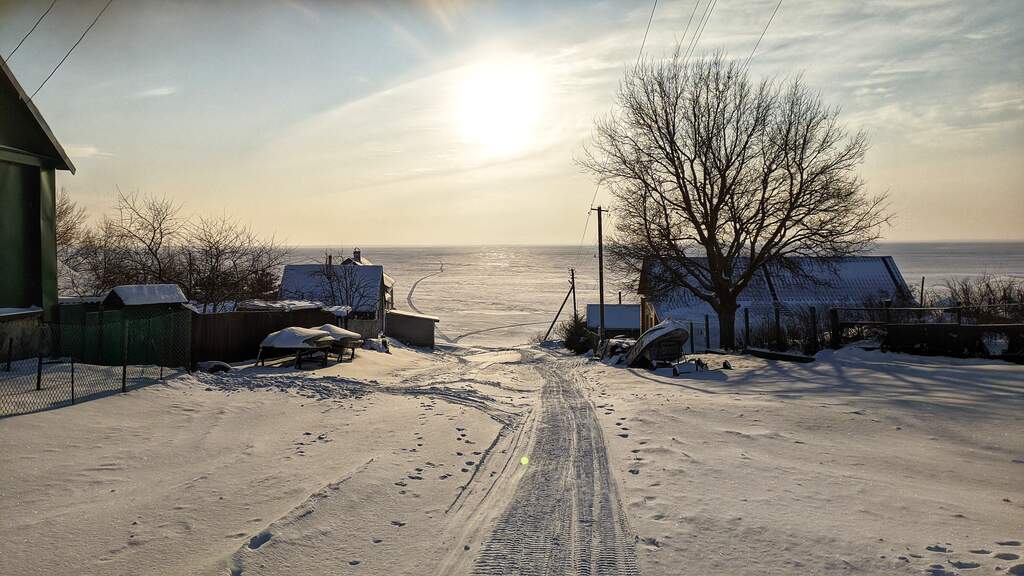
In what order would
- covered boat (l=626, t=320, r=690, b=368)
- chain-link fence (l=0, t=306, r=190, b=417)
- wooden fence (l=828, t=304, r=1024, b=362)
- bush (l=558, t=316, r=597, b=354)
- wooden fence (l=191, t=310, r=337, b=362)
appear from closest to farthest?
chain-link fence (l=0, t=306, r=190, b=417) < wooden fence (l=828, t=304, r=1024, b=362) < covered boat (l=626, t=320, r=690, b=368) < wooden fence (l=191, t=310, r=337, b=362) < bush (l=558, t=316, r=597, b=354)

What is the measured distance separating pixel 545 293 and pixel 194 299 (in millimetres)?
78513

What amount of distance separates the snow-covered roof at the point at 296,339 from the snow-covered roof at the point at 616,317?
29.6 meters

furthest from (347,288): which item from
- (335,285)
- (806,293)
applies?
(806,293)

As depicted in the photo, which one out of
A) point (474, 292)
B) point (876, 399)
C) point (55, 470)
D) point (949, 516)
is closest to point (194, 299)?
point (55, 470)

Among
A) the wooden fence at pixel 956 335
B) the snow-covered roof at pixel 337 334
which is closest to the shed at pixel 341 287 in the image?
the snow-covered roof at pixel 337 334

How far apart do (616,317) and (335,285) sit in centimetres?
2097

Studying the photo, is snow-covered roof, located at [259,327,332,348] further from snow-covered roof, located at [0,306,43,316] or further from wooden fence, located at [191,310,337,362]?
snow-covered roof, located at [0,306,43,316]

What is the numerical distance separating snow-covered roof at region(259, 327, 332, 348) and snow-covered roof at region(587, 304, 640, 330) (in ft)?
97.0

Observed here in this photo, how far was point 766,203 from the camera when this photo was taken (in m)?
23.3

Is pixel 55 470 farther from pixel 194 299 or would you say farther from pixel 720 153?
pixel 194 299

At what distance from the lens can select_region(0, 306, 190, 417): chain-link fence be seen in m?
10.9

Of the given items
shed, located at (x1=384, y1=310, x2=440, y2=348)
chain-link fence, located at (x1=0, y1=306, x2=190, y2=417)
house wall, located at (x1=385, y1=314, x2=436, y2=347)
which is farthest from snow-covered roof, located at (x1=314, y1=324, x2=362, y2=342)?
house wall, located at (x1=385, y1=314, x2=436, y2=347)

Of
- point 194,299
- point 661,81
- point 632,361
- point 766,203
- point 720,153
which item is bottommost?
point 632,361

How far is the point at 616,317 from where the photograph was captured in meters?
48.3
